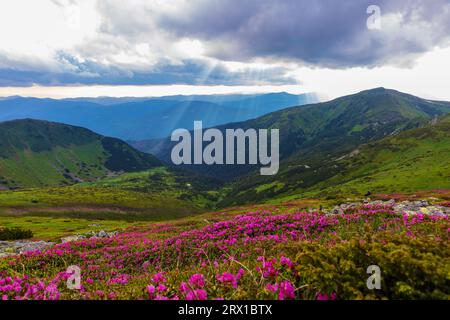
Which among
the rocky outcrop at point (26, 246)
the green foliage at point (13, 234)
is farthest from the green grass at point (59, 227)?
the rocky outcrop at point (26, 246)

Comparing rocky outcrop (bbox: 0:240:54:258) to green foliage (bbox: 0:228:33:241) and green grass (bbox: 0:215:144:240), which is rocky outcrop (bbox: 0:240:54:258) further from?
green foliage (bbox: 0:228:33:241)

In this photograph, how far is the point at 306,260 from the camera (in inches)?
243

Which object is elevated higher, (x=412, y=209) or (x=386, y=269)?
(x=386, y=269)

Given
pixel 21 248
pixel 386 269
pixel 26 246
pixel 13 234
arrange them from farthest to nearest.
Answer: pixel 13 234, pixel 26 246, pixel 21 248, pixel 386 269

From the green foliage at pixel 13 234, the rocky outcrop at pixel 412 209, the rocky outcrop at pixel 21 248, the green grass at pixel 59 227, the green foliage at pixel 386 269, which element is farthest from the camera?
the green grass at pixel 59 227

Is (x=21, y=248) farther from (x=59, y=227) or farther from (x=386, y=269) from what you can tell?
(x=59, y=227)

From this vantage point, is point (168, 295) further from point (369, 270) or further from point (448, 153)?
point (448, 153)

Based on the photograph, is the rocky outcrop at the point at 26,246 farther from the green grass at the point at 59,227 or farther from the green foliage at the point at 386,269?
the green foliage at the point at 386,269

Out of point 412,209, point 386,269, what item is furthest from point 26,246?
point 386,269

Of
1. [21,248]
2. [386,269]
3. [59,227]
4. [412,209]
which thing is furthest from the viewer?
[59,227]

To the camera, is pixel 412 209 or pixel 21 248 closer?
pixel 412 209

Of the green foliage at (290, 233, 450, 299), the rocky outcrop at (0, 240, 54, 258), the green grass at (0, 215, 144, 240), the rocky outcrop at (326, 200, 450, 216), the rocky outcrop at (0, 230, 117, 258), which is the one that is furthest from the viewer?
the green grass at (0, 215, 144, 240)

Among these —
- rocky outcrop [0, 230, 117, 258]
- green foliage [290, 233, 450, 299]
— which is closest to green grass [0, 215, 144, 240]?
rocky outcrop [0, 230, 117, 258]

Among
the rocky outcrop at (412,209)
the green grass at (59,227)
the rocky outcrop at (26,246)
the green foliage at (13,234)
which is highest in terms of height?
the rocky outcrop at (412,209)
